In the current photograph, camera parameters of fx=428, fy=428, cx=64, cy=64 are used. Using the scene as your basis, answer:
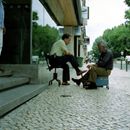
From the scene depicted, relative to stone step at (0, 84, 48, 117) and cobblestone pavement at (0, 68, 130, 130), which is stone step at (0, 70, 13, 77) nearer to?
stone step at (0, 84, 48, 117)

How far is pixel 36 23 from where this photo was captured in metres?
12.5

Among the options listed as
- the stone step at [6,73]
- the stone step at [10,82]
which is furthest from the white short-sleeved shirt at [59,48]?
the stone step at [6,73]

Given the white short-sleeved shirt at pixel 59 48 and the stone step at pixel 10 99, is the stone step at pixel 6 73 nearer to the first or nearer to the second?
the stone step at pixel 10 99

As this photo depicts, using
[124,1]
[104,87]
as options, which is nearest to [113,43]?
[124,1]

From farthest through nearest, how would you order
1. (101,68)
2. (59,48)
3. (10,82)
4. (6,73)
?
(59,48), (101,68), (6,73), (10,82)

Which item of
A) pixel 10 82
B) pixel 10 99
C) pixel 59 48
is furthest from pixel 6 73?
pixel 10 99

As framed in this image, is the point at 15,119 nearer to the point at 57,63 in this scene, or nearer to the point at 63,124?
the point at 63,124

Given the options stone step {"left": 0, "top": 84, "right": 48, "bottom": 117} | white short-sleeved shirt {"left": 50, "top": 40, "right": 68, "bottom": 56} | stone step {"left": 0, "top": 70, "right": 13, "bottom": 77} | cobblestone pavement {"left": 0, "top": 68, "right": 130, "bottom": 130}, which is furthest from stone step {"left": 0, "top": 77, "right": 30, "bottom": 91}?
white short-sleeved shirt {"left": 50, "top": 40, "right": 68, "bottom": 56}

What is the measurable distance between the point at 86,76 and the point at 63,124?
674 centimetres

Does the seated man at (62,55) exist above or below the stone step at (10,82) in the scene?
above

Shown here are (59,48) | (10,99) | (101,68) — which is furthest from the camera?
(59,48)

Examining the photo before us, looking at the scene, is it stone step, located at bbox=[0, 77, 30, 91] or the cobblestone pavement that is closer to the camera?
the cobblestone pavement

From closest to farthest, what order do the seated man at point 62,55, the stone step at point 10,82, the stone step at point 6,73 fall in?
1. the stone step at point 10,82
2. the stone step at point 6,73
3. the seated man at point 62,55

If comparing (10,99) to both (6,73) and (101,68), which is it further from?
(101,68)
